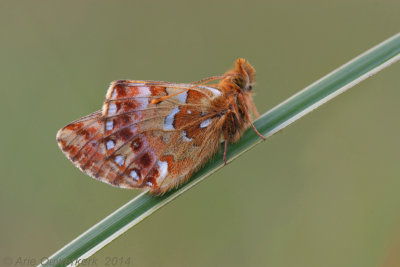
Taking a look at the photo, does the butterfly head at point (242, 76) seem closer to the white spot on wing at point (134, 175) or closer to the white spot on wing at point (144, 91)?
the white spot on wing at point (144, 91)

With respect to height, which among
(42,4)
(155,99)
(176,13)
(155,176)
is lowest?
(155,176)

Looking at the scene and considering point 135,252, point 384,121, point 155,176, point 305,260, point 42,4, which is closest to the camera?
point 155,176

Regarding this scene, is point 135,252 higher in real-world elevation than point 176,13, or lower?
lower

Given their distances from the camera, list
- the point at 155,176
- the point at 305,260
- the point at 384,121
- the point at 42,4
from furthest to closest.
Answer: the point at 42,4, the point at 384,121, the point at 305,260, the point at 155,176

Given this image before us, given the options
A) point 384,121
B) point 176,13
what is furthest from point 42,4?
point 384,121

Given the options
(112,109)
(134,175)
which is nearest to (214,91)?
(112,109)

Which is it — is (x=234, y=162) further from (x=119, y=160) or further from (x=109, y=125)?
(x=109, y=125)

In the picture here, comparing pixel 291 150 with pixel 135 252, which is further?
pixel 291 150

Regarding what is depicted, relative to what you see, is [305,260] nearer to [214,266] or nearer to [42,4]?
Result: [214,266]
